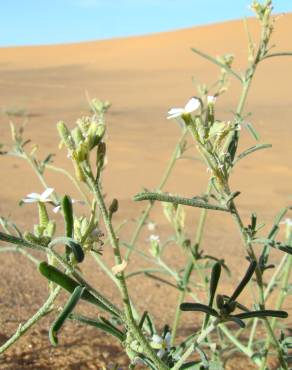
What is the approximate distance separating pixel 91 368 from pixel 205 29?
45.6 m

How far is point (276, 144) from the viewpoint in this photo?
1071 cm

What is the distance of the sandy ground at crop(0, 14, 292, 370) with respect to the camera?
2662 mm

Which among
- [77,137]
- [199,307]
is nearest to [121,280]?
[199,307]

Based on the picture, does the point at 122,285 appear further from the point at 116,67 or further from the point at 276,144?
Result: the point at 116,67

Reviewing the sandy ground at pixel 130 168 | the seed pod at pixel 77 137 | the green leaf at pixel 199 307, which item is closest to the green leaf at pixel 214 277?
the green leaf at pixel 199 307

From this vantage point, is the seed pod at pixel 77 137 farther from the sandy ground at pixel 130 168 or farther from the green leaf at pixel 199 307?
the sandy ground at pixel 130 168

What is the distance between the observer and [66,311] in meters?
0.77

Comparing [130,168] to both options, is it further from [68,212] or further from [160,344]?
[68,212]

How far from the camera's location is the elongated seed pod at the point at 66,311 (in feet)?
2.52

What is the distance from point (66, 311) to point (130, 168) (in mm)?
7877

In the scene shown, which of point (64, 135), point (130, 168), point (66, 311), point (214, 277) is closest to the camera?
point (66, 311)

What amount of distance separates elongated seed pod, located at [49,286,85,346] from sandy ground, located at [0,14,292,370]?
1219 millimetres

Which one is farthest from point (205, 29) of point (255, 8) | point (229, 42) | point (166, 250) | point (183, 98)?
point (255, 8)

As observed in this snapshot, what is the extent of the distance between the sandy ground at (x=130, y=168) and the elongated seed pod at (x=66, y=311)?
48.0 inches
